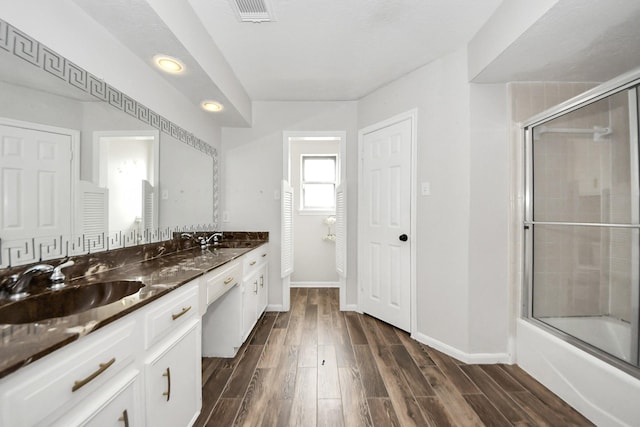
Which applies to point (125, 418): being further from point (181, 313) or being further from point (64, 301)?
point (64, 301)

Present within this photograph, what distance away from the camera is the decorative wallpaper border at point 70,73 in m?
1.00

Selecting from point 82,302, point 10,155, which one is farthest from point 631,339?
point 10,155

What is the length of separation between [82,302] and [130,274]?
24 centimetres

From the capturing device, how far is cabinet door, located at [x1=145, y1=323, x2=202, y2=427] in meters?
1.05

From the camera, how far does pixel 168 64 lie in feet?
5.72

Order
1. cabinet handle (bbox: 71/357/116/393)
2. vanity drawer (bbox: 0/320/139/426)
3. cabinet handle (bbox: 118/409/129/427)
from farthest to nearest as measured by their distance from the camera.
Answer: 1. cabinet handle (bbox: 118/409/129/427)
2. cabinet handle (bbox: 71/357/116/393)
3. vanity drawer (bbox: 0/320/139/426)

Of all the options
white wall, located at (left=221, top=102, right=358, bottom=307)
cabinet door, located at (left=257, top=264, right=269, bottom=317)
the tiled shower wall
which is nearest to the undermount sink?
cabinet door, located at (left=257, top=264, right=269, bottom=317)

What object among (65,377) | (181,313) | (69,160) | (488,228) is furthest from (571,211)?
(69,160)

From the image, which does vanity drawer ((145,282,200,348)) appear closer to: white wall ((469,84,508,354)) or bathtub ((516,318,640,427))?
A: white wall ((469,84,508,354))

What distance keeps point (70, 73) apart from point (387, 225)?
245 centimetres

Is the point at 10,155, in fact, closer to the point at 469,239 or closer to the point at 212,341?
the point at 212,341

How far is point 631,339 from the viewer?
154cm

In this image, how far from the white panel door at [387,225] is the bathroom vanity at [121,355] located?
1548mm

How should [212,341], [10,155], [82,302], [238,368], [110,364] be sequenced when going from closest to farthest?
[110,364]
[10,155]
[82,302]
[238,368]
[212,341]
